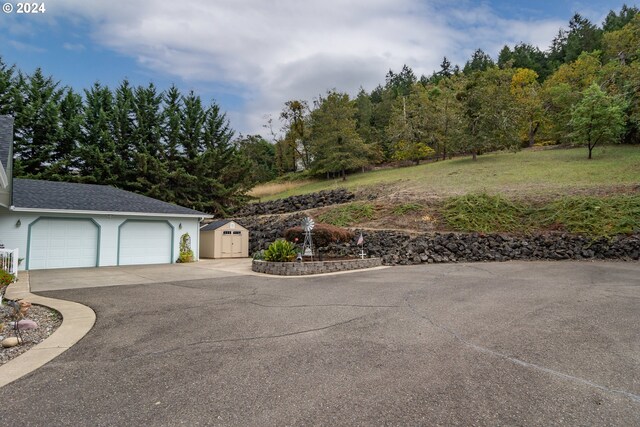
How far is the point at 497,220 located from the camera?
1706 centimetres

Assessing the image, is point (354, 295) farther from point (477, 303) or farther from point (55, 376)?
point (55, 376)

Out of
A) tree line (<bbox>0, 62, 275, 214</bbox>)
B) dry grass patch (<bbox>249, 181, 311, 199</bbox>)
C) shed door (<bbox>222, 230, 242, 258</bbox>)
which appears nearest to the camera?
shed door (<bbox>222, 230, 242, 258</bbox>)

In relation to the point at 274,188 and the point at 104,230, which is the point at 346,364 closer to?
the point at 104,230

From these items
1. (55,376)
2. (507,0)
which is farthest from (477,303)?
(507,0)

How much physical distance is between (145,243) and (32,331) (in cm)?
1112

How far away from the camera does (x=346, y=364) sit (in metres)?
3.79

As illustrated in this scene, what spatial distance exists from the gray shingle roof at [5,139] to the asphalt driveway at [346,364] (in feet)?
18.7

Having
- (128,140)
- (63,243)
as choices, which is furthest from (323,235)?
(128,140)

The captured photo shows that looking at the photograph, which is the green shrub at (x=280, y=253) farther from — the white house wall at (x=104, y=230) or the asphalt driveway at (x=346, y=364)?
the white house wall at (x=104, y=230)

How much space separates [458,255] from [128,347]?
1341 cm

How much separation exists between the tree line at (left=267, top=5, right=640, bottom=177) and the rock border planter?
2078cm

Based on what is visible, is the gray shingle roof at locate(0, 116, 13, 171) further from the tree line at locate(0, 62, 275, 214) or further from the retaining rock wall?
the retaining rock wall

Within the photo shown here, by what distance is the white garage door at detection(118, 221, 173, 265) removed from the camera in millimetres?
15109

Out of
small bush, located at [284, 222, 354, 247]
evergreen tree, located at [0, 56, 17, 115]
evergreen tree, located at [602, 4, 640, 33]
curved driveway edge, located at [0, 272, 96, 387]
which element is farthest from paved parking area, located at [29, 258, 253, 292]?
evergreen tree, located at [602, 4, 640, 33]
